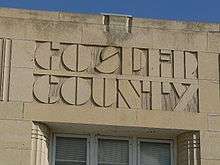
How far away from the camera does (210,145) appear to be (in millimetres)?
13305

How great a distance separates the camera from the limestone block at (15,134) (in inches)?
496

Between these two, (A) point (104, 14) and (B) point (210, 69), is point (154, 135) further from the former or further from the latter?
(A) point (104, 14)

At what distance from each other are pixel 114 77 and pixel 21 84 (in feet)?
6.55

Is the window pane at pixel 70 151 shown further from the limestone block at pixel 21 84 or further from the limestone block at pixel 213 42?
the limestone block at pixel 213 42

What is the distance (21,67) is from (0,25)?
104 centimetres

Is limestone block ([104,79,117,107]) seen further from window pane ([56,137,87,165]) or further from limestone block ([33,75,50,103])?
limestone block ([33,75,50,103])

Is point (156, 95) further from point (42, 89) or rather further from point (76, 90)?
point (42, 89)

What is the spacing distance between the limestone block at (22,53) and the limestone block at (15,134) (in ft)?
4.13

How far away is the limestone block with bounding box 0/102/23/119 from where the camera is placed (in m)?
12.8

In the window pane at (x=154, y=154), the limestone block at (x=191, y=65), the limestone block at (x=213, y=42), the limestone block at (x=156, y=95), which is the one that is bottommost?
the window pane at (x=154, y=154)

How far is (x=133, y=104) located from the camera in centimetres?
1333

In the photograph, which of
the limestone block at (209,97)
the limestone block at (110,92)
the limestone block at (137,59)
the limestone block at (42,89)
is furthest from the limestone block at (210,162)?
the limestone block at (42,89)

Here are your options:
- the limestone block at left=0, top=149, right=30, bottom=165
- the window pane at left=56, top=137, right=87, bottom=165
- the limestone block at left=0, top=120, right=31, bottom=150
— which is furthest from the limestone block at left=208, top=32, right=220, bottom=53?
the limestone block at left=0, top=149, right=30, bottom=165

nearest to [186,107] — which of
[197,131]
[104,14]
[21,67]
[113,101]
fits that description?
[197,131]
